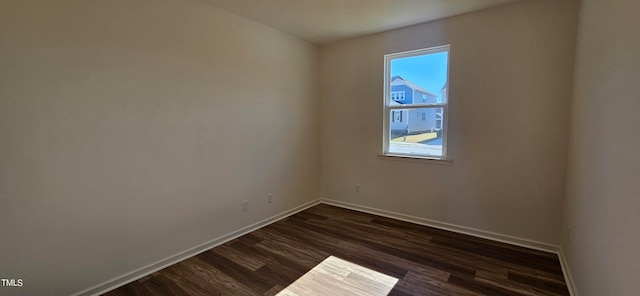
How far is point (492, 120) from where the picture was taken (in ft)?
9.52

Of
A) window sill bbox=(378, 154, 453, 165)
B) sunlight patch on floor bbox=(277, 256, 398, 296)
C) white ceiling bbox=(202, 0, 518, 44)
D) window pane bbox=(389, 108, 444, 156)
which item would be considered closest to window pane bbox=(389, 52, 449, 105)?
window pane bbox=(389, 108, 444, 156)

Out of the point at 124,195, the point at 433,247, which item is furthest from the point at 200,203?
the point at 433,247

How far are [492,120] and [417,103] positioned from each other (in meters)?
0.86

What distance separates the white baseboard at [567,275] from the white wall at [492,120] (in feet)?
0.72

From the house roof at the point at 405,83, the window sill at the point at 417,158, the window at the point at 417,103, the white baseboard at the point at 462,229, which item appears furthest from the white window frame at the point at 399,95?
the white baseboard at the point at 462,229

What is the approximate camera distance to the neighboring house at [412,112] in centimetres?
333

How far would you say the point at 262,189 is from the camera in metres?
3.43

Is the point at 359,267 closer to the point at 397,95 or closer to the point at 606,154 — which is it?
the point at 606,154

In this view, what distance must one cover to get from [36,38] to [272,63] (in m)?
2.12

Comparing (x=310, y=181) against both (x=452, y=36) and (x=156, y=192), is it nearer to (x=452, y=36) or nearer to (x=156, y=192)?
(x=156, y=192)

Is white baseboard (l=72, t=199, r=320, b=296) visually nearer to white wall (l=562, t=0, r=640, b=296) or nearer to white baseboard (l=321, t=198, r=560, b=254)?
white baseboard (l=321, t=198, r=560, b=254)

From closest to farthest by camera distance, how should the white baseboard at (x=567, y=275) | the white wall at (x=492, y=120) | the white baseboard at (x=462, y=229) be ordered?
the white baseboard at (x=567, y=275)
the white wall at (x=492, y=120)
the white baseboard at (x=462, y=229)

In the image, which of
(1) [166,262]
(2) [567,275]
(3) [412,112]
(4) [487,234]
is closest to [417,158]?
(3) [412,112]

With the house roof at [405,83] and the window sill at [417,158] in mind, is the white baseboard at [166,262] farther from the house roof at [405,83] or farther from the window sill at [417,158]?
the house roof at [405,83]
